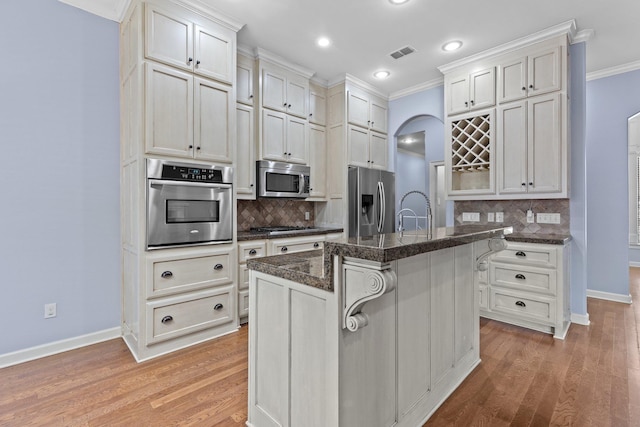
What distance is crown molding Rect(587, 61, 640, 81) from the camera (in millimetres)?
3813

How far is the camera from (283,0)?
2.68 meters

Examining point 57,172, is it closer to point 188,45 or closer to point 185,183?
point 185,183

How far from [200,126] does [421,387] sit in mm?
2627

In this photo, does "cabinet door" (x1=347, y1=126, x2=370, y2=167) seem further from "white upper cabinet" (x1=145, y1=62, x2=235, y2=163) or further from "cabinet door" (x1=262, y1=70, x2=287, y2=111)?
"white upper cabinet" (x1=145, y1=62, x2=235, y2=163)

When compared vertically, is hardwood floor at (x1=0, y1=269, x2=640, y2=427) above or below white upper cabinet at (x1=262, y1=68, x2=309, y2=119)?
below

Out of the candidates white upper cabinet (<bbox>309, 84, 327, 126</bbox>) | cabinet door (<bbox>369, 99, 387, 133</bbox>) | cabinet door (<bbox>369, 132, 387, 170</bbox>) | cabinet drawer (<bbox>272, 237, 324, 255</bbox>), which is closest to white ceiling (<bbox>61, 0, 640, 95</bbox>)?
white upper cabinet (<bbox>309, 84, 327, 126</bbox>)

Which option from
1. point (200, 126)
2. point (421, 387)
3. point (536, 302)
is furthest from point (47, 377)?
point (536, 302)

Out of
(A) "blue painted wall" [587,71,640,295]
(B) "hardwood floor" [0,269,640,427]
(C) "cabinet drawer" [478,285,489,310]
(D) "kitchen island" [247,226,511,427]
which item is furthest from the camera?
(A) "blue painted wall" [587,71,640,295]

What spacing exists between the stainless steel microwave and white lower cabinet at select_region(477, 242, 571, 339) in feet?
7.40

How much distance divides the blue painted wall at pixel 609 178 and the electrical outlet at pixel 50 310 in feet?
19.6

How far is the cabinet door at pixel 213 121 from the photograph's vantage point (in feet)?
9.09

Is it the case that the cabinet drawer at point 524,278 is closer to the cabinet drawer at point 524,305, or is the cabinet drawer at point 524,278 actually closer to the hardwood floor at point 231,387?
the cabinet drawer at point 524,305

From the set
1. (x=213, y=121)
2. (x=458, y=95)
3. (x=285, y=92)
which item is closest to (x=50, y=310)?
(x=213, y=121)

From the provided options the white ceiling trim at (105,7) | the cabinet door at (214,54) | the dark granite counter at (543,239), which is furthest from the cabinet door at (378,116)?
the white ceiling trim at (105,7)
